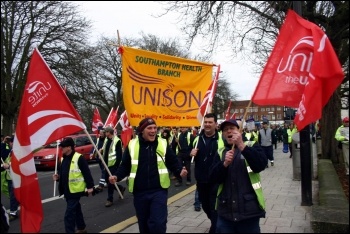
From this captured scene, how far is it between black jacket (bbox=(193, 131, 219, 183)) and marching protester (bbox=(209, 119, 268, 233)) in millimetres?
1720

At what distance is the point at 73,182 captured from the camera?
5922mm

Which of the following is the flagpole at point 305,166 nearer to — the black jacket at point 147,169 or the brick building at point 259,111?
the brick building at point 259,111

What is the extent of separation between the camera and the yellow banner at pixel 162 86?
6.26 metres

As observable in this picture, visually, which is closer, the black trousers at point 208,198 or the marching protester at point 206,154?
the black trousers at point 208,198

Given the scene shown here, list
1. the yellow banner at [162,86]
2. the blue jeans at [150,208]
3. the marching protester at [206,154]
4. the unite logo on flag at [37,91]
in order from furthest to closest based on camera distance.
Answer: the yellow banner at [162,86] < the marching protester at [206,154] < the unite logo on flag at [37,91] < the blue jeans at [150,208]

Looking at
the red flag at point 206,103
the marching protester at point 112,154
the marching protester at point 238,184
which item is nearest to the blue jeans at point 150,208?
the marching protester at point 238,184

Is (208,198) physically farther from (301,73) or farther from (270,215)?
(301,73)

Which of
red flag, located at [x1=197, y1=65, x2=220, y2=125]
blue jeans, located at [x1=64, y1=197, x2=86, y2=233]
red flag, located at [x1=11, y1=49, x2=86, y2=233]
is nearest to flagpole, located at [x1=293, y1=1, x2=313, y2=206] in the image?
red flag, located at [x1=197, y1=65, x2=220, y2=125]

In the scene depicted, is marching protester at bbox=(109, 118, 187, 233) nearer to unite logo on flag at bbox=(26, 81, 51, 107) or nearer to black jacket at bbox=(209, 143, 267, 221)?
black jacket at bbox=(209, 143, 267, 221)

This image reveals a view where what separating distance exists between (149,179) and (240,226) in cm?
128

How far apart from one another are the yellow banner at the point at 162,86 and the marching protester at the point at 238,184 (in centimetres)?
252

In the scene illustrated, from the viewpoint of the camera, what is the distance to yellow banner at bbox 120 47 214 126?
626 centimetres

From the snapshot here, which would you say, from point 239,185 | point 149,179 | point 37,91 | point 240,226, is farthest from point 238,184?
point 37,91

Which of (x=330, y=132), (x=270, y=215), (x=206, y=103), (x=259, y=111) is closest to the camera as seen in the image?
(x=270, y=215)
